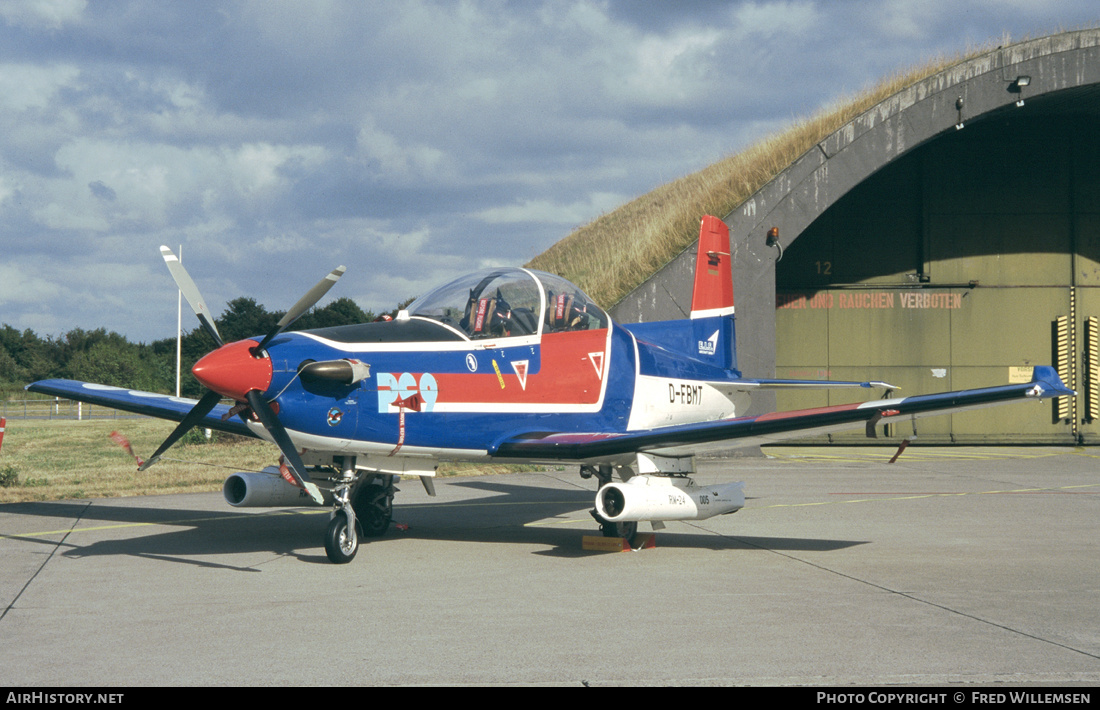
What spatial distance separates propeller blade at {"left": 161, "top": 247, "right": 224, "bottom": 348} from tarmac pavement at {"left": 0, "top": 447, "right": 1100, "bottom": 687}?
2.23m

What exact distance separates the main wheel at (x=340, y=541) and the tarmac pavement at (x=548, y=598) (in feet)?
0.42

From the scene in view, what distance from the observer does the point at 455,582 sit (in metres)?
7.80

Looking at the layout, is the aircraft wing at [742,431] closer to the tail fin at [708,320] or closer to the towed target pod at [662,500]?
the towed target pod at [662,500]

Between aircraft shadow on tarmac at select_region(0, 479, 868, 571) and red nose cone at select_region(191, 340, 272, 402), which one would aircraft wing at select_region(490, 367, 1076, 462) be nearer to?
aircraft shadow on tarmac at select_region(0, 479, 868, 571)

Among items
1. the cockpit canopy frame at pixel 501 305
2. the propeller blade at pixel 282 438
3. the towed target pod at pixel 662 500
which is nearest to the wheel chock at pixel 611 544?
the towed target pod at pixel 662 500

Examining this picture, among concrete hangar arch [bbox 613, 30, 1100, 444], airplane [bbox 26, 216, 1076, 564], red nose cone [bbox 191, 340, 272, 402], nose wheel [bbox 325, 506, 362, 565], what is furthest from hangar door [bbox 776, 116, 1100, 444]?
red nose cone [bbox 191, 340, 272, 402]

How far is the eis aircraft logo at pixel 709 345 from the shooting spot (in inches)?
523

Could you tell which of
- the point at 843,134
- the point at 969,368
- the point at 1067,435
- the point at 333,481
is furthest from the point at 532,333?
the point at 1067,435

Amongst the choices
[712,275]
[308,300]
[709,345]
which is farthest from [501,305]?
[712,275]

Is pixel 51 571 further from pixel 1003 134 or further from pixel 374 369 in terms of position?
pixel 1003 134

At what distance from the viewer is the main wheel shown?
852 cm

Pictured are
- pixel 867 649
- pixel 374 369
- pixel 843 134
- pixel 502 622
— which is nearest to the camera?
pixel 867 649

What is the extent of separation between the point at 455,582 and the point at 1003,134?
24.3m

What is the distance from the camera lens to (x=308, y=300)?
8164 millimetres
